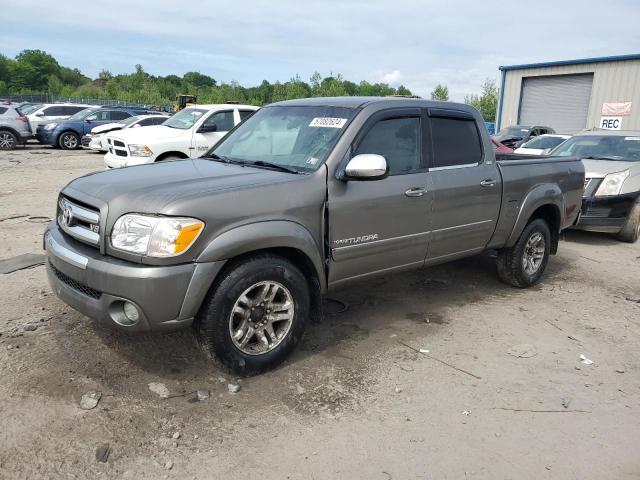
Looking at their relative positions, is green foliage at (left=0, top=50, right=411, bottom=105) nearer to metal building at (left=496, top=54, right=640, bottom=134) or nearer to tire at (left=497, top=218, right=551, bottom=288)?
metal building at (left=496, top=54, right=640, bottom=134)

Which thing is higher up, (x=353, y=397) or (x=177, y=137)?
(x=177, y=137)

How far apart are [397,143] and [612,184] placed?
5.04 metres

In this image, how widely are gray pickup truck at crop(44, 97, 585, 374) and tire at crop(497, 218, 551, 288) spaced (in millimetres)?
422

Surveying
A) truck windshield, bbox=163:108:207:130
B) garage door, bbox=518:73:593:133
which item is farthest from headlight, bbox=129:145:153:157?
garage door, bbox=518:73:593:133

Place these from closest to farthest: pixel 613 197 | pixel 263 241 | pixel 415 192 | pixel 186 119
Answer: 1. pixel 263 241
2. pixel 415 192
3. pixel 613 197
4. pixel 186 119

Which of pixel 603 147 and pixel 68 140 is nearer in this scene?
pixel 603 147

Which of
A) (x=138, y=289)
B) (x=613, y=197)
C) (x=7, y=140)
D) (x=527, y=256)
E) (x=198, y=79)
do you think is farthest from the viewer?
(x=198, y=79)

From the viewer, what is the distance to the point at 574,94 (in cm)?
2591

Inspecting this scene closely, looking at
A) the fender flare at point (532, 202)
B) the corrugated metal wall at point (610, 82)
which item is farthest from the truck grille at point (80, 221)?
the corrugated metal wall at point (610, 82)

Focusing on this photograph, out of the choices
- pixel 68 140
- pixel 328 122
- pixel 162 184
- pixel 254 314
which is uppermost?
pixel 328 122

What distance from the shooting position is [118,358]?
364 cm

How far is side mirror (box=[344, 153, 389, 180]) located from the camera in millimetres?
3561

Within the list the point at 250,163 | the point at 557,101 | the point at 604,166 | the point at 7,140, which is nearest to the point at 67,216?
the point at 250,163

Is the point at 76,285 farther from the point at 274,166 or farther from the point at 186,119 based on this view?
the point at 186,119
